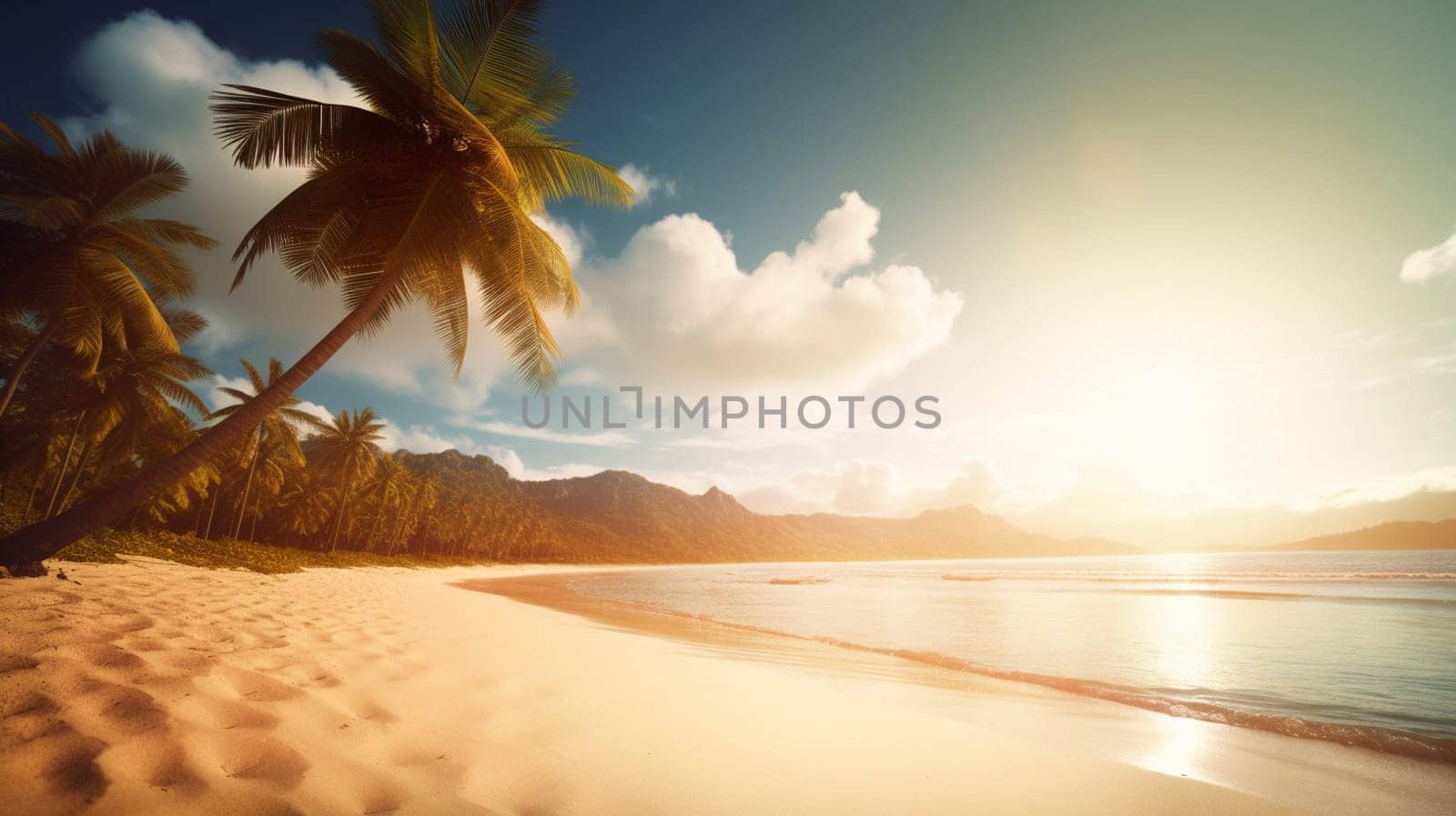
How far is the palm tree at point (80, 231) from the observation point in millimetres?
10648

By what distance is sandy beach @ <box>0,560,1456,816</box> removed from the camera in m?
2.35

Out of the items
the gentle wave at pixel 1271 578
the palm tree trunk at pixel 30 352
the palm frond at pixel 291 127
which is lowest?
the gentle wave at pixel 1271 578

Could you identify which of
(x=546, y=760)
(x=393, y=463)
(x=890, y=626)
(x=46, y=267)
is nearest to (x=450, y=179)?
(x=546, y=760)

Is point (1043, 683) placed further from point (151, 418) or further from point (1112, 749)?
point (151, 418)

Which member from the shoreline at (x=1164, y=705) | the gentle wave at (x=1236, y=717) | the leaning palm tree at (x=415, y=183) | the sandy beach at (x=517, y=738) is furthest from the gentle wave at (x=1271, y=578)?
the leaning palm tree at (x=415, y=183)

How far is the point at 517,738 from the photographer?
130 inches

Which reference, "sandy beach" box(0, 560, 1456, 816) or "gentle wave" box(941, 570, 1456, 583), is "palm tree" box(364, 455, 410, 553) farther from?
"gentle wave" box(941, 570, 1456, 583)

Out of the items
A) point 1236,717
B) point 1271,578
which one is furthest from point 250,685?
point 1271,578

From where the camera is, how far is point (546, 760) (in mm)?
3045

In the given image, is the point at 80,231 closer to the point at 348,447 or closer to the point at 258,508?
the point at 348,447

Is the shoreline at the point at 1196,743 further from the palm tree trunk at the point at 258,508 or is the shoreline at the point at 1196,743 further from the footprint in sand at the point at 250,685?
the palm tree trunk at the point at 258,508

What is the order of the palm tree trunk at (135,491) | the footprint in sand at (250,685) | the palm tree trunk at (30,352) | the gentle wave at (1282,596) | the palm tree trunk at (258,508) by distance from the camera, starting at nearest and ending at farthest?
1. the footprint in sand at (250,685)
2. the palm tree trunk at (135,491)
3. the palm tree trunk at (30,352)
4. the gentle wave at (1282,596)
5. the palm tree trunk at (258,508)

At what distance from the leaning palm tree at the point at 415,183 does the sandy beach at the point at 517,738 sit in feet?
13.6

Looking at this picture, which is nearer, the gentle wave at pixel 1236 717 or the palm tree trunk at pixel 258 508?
the gentle wave at pixel 1236 717
